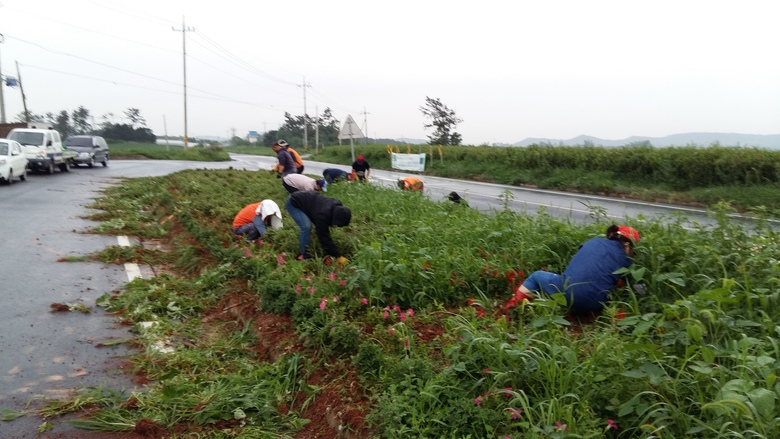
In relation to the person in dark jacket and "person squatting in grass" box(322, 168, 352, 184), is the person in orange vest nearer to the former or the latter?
"person squatting in grass" box(322, 168, 352, 184)

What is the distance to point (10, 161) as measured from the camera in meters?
16.4

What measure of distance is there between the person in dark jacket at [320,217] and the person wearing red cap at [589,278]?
7.82ft

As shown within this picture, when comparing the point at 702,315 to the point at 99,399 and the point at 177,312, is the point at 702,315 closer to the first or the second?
the point at 99,399

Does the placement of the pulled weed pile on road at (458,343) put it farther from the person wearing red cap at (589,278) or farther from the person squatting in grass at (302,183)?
the person squatting in grass at (302,183)

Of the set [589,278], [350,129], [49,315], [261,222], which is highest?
[350,129]

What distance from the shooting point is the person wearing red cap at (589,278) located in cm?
441

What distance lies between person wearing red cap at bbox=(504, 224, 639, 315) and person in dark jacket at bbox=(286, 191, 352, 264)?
7.82ft

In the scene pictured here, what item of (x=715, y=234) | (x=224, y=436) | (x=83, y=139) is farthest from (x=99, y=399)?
(x=83, y=139)

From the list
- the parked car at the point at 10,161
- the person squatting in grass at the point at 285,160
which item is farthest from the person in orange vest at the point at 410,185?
the parked car at the point at 10,161

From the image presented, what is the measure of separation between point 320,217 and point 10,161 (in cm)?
1452

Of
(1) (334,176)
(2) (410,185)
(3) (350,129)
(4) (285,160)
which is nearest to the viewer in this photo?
(4) (285,160)

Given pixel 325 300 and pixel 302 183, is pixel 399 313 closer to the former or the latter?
pixel 325 300

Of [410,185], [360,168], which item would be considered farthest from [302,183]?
[360,168]

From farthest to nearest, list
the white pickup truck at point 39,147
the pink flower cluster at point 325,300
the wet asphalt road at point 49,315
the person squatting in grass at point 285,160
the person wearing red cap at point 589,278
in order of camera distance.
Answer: the white pickup truck at point 39,147 < the person squatting in grass at point 285,160 < the pink flower cluster at point 325,300 < the person wearing red cap at point 589,278 < the wet asphalt road at point 49,315
